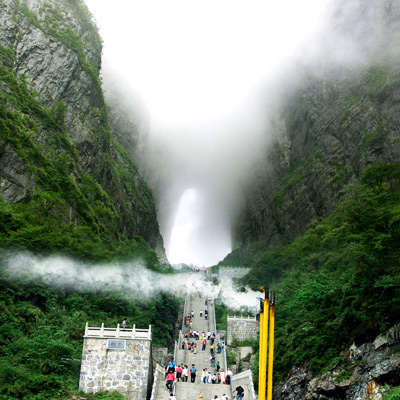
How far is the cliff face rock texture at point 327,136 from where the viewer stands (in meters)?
49.6

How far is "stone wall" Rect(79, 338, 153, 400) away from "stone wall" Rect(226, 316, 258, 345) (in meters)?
16.7

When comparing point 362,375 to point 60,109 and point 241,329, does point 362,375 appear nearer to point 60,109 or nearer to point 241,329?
point 241,329

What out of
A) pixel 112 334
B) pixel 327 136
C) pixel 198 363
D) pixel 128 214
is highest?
pixel 327 136

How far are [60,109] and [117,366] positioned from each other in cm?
3134

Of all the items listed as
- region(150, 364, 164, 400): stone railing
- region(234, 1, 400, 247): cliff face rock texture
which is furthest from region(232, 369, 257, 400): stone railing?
region(234, 1, 400, 247): cliff face rock texture

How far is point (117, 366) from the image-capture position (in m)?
17.6

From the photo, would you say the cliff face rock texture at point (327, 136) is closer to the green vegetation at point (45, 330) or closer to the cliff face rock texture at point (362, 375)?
the green vegetation at point (45, 330)

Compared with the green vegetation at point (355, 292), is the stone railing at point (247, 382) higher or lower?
lower

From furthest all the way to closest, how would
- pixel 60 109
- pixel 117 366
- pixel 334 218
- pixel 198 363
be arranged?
pixel 60 109
pixel 334 218
pixel 198 363
pixel 117 366

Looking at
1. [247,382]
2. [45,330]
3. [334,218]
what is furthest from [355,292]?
[45,330]

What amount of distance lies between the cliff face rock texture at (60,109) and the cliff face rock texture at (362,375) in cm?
2316

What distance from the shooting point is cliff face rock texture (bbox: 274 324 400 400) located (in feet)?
46.5

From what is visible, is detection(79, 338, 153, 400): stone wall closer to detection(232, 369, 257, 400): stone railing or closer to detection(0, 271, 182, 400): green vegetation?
detection(0, 271, 182, 400): green vegetation

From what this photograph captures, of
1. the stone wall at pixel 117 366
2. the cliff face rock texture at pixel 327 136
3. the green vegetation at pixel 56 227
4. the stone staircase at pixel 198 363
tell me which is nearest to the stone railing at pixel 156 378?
the stone staircase at pixel 198 363
